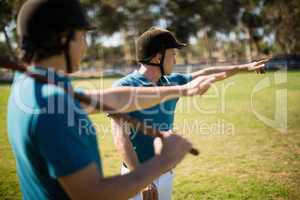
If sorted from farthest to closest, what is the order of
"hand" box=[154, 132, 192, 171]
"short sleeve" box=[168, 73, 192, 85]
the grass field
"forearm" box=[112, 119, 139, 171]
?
the grass field, "short sleeve" box=[168, 73, 192, 85], "forearm" box=[112, 119, 139, 171], "hand" box=[154, 132, 192, 171]

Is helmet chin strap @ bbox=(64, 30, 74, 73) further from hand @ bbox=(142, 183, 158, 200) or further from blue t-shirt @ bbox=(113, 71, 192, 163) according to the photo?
hand @ bbox=(142, 183, 158, 200)

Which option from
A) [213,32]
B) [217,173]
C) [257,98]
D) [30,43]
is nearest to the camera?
[30,43]

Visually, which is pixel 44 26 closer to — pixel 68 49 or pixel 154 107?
pixel 68 49

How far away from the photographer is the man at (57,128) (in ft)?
4.89

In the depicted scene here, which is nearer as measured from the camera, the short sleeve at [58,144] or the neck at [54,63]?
the short sleeve at [58,144]

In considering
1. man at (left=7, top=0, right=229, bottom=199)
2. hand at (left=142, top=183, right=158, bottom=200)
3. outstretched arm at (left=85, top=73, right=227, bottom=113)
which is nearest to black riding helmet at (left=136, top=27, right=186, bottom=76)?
hand at (left=142, top=183, right=158, bottom=200)

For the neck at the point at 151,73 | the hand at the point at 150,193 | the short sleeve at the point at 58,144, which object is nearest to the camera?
the short sleeve at the point at 58,144

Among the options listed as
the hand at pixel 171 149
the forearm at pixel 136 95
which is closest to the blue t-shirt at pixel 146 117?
the forearm at pixel 136 95

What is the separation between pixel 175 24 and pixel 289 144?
62.2 meters

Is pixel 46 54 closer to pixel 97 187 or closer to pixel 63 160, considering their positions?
pixel 63 160

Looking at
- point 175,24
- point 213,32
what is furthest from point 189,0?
Answer: point 213,32

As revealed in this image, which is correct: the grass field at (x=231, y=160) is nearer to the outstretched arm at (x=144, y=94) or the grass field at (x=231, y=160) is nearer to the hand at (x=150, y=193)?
the hand at (x=150, y=193)

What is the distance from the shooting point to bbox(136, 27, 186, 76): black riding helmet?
3.90 metres

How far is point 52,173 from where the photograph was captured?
4.97 feet
